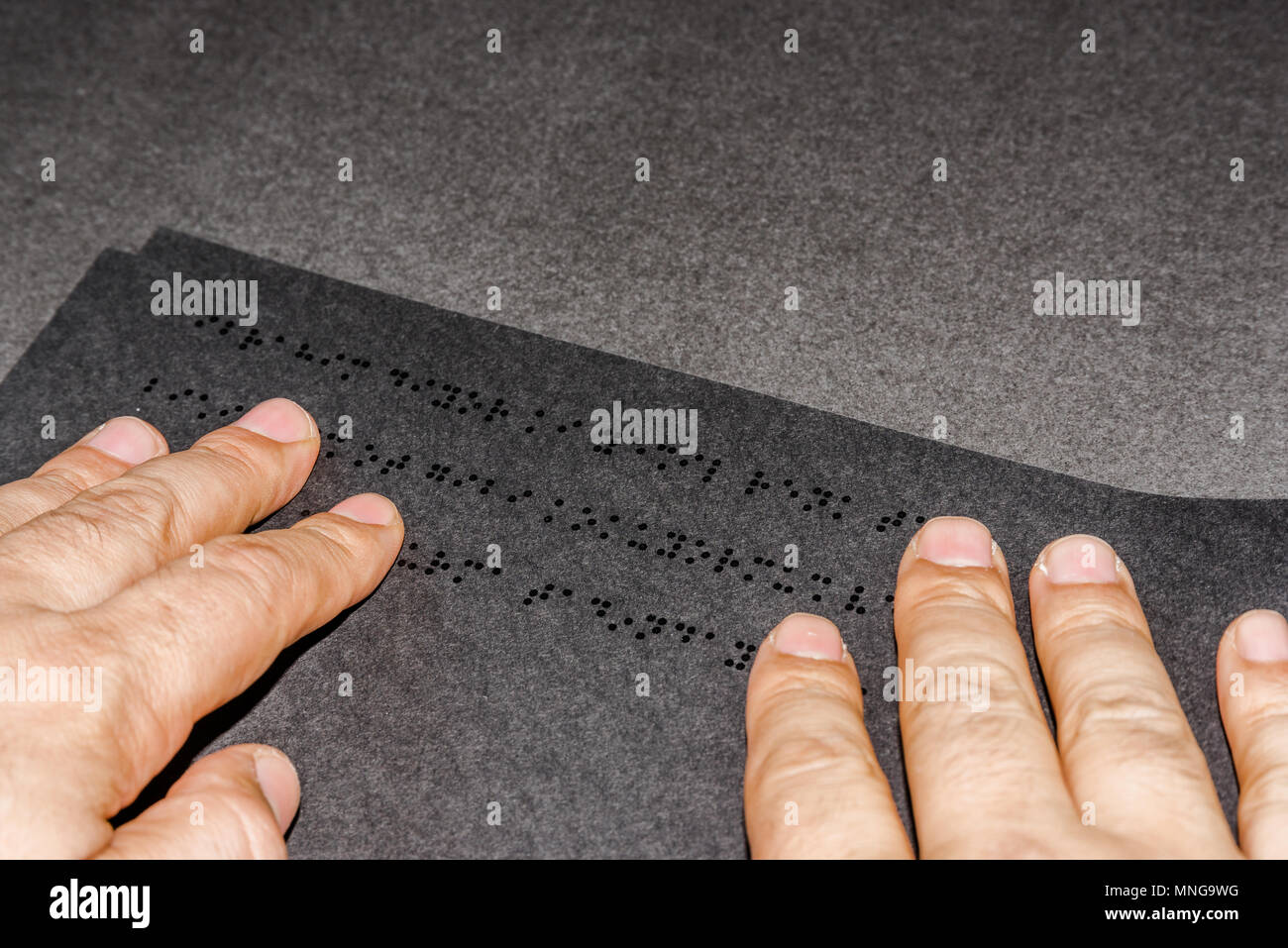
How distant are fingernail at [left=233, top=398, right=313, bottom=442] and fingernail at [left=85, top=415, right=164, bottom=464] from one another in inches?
2.8

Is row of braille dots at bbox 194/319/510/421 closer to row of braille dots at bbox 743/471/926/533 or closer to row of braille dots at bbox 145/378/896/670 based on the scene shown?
row of braille dots at bbox 145/378/896/670

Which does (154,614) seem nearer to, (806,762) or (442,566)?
(442,566)

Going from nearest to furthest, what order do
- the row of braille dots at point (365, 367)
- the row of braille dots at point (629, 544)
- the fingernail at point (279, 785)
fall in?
the fingernail at point (279, 785) < the row of braille dots at point (629, 544) < the row of braille dots at point (365, 367)

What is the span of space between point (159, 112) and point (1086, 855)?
122 cm

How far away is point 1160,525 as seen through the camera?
0.90 metres

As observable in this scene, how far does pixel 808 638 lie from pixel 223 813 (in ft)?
1.41

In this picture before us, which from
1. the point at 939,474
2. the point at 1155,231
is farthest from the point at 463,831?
the point at 1155,231

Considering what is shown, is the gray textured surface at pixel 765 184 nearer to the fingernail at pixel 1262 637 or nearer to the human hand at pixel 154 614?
the fingernail at pixel 1262 637

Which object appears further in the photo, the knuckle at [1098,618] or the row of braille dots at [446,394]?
the row of braille dots at [446,394]

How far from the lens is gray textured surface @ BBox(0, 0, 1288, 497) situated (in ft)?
3.33

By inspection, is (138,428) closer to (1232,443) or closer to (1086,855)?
(1086,855)

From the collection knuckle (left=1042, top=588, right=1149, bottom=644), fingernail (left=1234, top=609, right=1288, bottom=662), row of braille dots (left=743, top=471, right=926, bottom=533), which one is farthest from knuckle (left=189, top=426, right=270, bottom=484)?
fingernail (left=1234, top=609, right=1288, bottom=662)

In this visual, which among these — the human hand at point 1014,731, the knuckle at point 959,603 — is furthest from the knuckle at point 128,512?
the knuckle at point 959,603

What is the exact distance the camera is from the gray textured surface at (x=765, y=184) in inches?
39.9
